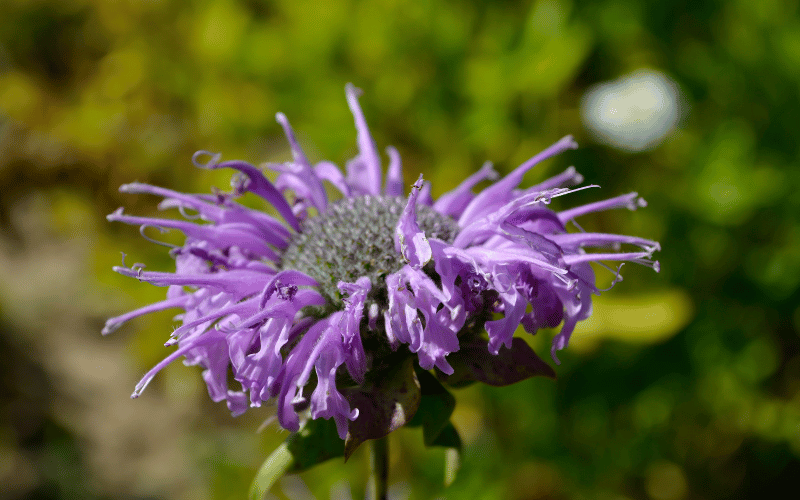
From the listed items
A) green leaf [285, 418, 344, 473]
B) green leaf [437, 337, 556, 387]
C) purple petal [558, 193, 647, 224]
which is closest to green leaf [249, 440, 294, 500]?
green leaf [285, 418, 344, 473]

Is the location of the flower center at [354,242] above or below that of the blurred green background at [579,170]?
above

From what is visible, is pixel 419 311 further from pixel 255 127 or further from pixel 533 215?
pixel 255 127

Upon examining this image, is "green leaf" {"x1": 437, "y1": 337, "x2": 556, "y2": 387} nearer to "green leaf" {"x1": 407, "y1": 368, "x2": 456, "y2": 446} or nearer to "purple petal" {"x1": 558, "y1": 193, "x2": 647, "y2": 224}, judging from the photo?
"green leaf" {"x1": 407, "y1": 368, "x2": 456, "y2": 446}

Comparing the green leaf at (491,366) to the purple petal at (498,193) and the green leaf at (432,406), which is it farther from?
the purple petal at (498,193)

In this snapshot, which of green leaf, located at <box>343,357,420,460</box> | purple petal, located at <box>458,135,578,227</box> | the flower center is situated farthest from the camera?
purple petal, located at <box>458,135,578,227</box>

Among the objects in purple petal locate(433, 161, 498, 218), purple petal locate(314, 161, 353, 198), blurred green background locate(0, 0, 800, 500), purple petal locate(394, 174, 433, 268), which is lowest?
blurred green background locate(0, 0, 800, 500)

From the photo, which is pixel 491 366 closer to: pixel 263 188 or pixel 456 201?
pixel 456 201

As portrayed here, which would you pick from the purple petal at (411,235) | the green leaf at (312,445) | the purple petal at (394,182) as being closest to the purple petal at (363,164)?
the purple petal at (394,182)

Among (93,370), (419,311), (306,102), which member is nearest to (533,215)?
(419,311)
